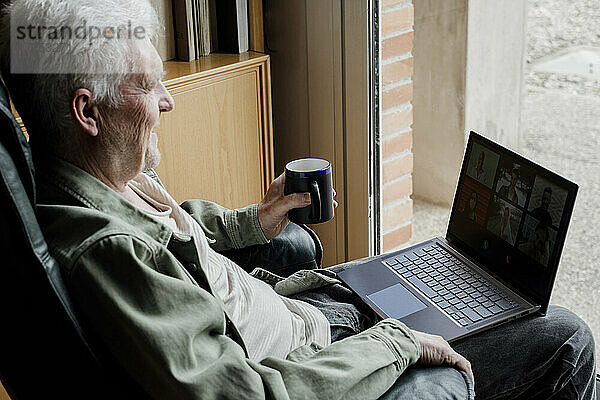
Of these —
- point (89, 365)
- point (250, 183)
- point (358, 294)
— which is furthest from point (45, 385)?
point (250, 183)

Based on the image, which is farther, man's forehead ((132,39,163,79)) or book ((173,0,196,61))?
book ((173,0,196,61))

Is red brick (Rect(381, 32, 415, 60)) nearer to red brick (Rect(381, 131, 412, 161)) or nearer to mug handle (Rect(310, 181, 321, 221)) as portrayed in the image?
red brick (Rect(381, 131, 412, 161))

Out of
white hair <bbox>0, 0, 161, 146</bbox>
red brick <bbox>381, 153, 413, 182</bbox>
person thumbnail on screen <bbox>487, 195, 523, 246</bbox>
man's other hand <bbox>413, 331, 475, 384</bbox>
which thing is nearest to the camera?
white hair <bbox>0, 0, 161, 146</bbox>

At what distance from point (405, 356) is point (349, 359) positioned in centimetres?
11

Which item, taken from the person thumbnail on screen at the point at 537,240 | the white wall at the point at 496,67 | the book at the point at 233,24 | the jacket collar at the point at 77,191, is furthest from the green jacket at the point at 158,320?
the book at the point at 233,24

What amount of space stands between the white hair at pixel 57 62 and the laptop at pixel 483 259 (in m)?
0.70

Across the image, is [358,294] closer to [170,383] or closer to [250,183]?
[170,383]

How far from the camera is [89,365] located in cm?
107

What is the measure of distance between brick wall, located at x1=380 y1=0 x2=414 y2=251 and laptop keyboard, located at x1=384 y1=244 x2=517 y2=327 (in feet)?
2.48

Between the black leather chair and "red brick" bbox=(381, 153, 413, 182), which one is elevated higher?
the black leather chair

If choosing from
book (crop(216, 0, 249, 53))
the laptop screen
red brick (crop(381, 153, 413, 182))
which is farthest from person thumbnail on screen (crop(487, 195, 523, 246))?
book (crop(216, 0, 249, 53))

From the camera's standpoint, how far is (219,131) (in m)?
2.29

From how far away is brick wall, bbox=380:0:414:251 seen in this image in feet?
7.72

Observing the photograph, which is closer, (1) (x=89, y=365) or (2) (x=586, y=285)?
(1) (x=89, y=365)
